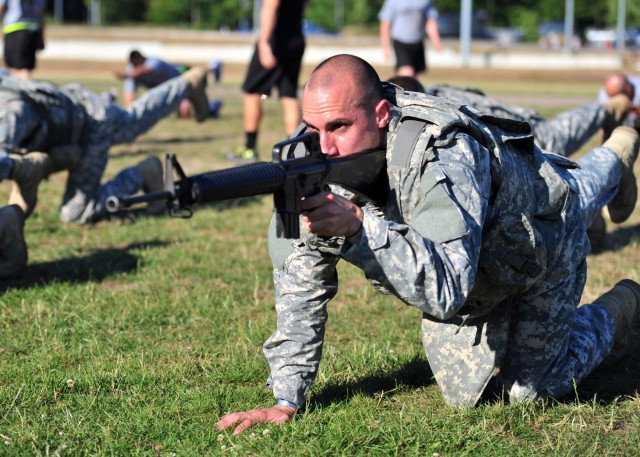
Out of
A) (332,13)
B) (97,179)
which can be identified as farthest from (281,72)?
(332,13)

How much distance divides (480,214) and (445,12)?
235ft

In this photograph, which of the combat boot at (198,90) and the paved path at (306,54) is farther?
the paved path at (306,54)

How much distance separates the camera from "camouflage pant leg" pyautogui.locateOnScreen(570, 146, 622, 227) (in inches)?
196

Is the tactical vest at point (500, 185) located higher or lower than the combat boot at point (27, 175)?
higher

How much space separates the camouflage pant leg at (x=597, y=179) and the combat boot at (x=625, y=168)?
11 centimetres

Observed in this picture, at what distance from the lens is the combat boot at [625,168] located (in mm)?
5703

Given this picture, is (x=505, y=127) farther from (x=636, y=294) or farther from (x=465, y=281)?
(x=636, y=294)

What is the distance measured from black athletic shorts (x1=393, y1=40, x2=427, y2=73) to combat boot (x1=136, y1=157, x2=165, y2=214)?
483 centimetres

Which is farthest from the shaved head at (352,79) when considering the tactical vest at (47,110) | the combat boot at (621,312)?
the tactical vest at (47,110)

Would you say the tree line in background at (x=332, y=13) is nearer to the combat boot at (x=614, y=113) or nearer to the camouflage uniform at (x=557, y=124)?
the combat boot at (x=614, y=113)

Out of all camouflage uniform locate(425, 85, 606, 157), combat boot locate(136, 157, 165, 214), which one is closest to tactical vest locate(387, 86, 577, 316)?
camouflage uniform locate(425, 85, 606, 157)

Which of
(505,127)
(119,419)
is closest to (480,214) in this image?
(505,127)

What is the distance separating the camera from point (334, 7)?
75.9 m

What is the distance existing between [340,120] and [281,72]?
7.24 metres
